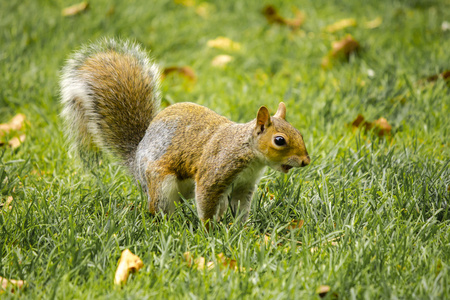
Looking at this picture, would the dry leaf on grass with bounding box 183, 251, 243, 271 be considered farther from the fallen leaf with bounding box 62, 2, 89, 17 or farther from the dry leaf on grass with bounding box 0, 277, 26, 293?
the fallen leaf with bounding box 62, 2, 89, 17

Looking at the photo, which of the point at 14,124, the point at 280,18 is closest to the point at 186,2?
the point at 280,18

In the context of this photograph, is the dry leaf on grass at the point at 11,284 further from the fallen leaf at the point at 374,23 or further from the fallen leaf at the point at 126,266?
the fallen leaf at the point at 374,23

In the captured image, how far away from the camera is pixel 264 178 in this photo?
2.45 meters

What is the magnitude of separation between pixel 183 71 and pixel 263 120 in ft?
6.46

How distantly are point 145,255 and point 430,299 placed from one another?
94 centimetres

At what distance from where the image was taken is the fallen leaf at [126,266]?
5.35ft

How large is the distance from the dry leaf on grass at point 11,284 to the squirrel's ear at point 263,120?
97 centimetres

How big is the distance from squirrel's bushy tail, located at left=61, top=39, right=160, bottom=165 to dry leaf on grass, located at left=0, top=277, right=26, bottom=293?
86 cm

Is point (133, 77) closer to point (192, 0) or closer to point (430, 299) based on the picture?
point (430, 299)

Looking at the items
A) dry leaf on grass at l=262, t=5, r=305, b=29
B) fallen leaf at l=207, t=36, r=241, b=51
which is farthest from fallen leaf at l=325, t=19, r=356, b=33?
fallen leaf at l=207, t=36, r=241, b=51

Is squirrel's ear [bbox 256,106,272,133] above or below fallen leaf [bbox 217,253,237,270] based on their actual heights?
above

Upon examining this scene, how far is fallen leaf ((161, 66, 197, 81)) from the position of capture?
369 centimetres

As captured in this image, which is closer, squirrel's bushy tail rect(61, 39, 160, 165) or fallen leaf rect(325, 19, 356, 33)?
squirrel's bushy tail rect(61, 39, 160, 165)

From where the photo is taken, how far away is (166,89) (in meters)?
3.47
